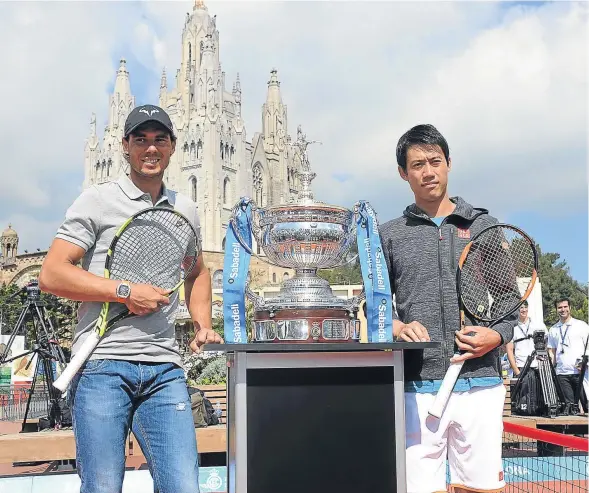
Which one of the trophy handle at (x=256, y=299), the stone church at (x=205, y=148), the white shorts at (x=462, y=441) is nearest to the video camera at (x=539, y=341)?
the white shorts at (x=462, y=441)

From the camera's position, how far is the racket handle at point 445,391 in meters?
2.91

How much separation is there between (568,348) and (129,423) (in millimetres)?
8778

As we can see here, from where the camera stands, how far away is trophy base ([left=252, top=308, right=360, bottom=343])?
3.22 meters

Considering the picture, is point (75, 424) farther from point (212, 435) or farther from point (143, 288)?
point (212, 435)

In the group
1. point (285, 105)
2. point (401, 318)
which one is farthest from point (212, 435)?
point (285, 105)

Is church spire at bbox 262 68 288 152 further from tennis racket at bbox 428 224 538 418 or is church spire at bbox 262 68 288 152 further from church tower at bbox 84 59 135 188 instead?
tennis racket at bbox 428 224 538 418

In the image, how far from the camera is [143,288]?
289 centimetres

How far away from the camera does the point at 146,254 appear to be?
3.10 meters

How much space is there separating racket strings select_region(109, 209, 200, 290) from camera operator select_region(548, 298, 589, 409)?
820cm

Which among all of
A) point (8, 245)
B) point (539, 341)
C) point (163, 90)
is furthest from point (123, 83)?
point (539, 341)

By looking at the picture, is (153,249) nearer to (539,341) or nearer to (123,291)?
(123,291)

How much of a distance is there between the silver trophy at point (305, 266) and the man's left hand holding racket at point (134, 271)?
0.40 meters

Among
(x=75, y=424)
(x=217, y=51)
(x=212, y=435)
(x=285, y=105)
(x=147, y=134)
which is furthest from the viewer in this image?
(x=285, y=105)

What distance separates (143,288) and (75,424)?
677mm
